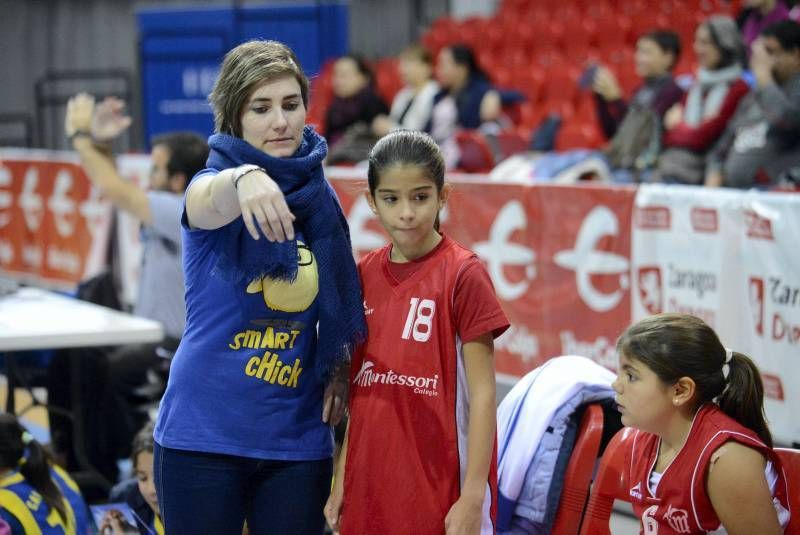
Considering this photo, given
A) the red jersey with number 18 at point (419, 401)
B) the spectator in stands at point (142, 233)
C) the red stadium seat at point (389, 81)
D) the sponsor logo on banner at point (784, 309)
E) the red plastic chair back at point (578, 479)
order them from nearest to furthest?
the red jersey with number 18 at point (419, 401), the red plastic chair back at point (578, 479), the sponsor logo on banner at point (784, 309), the spectator in stands at point (142, 233), the red stadium seat at point (389, 81)

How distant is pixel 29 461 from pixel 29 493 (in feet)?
0.42

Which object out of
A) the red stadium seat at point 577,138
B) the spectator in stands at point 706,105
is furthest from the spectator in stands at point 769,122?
the red stadium seat at point 577,138

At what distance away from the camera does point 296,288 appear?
2545mm

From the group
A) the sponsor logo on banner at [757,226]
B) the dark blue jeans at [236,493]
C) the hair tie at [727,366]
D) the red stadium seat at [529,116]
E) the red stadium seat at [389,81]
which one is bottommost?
the dark blue jeans at [236,493]

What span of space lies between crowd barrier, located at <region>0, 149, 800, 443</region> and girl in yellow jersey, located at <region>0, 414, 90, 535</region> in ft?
5.33

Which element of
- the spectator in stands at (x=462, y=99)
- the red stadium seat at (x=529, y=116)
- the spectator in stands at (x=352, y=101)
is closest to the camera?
the spectator in stands at (x=462, y=99)

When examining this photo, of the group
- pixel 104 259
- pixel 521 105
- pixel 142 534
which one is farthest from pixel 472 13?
pixel 142 534

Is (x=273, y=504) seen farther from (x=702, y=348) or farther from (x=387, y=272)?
(x=702, y=348)

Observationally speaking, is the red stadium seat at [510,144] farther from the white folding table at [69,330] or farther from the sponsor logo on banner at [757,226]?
the white folding table at [69,330]

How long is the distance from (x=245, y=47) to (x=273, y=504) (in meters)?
0.97

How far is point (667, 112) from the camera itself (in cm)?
751

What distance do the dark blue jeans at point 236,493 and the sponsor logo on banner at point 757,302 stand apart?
280 cm

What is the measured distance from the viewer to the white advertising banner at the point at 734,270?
4.74m

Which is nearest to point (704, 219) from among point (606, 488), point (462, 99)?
point (606, 488)
